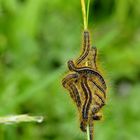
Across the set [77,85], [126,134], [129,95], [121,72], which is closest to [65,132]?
[126,134]

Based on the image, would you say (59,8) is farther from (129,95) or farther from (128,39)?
(129,95)

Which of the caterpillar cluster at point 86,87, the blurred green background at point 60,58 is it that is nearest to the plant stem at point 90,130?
the caterpillar cluster at point 86,87

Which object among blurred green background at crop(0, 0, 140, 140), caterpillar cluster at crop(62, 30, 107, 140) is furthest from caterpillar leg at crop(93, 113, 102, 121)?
blurred green background at crop(0, 0, 140, 140)

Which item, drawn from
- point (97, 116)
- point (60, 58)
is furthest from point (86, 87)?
point (60, 58)

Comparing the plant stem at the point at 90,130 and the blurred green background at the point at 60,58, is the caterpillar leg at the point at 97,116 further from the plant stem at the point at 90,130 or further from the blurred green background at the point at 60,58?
the blurred green background at the point at 60,58

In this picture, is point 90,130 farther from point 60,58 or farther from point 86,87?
point 60,58

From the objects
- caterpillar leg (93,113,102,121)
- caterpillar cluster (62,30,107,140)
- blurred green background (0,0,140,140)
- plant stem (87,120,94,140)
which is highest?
blurred green background (0,0,140,140)

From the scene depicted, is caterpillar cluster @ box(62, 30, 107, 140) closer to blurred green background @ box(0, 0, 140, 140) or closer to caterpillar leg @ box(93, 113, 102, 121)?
caterpillar leg @ box(93, 113, 102, 121)
